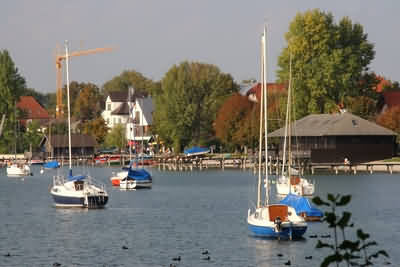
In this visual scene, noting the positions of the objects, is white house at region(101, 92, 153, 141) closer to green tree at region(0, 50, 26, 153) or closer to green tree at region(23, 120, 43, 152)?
green tree at region(23, 120, 43, 152)

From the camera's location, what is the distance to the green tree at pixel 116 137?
169375mm

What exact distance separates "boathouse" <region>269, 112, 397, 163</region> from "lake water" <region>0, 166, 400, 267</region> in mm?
17664

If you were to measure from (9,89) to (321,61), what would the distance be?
181 ft

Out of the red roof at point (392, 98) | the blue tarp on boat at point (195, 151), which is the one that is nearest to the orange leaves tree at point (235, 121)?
the blue tarp on boat at point (195, 151)

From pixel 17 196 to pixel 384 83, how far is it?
10020 centimetres

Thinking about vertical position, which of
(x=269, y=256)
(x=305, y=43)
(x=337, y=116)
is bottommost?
(x=269, y=256)

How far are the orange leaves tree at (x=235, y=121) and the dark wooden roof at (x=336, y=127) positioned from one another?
618 inches

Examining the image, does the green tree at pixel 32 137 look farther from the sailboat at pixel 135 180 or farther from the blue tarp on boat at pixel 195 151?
the sailboat at pixel 135 180

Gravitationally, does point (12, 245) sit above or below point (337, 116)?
below

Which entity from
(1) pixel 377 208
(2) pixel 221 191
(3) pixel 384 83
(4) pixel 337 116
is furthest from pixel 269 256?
(3) pixel 384 83

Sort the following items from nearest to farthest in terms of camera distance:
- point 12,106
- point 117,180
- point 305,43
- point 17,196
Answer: point 17,196 < point 117,180 < point 305,43 < point 12,106

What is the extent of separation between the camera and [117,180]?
298ft

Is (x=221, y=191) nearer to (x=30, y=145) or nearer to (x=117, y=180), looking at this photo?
(x=117, y=180)

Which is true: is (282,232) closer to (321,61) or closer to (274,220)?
(274,220)
